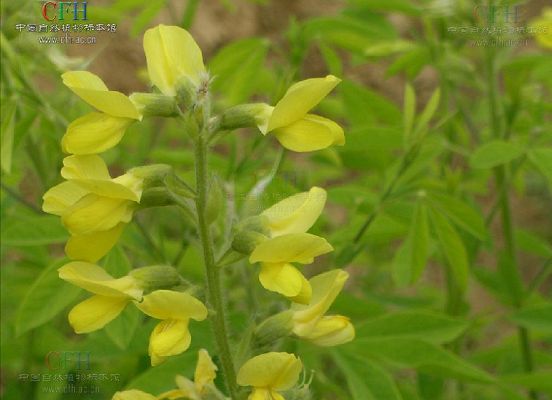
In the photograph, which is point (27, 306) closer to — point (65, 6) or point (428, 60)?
point (65, 6)

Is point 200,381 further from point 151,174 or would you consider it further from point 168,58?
point 168,58

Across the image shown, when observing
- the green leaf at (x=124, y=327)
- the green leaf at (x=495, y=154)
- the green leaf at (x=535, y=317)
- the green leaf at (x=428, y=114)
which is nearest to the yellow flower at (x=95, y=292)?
the green leaf at (x=124, y=327)

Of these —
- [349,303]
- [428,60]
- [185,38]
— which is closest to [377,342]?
[349,303]

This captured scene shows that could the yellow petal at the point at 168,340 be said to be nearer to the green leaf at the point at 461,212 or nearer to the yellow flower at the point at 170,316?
the yellow flower at the point at 170,316

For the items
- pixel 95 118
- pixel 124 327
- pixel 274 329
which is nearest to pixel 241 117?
pixel 95 118

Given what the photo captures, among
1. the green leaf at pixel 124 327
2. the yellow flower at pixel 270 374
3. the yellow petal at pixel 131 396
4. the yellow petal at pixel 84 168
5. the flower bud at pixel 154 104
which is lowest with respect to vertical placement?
the green leaf at pixel 124 327

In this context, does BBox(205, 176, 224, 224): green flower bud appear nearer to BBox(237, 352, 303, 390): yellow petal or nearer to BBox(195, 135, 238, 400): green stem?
BBox(195, 135, 238, 400): green stem
